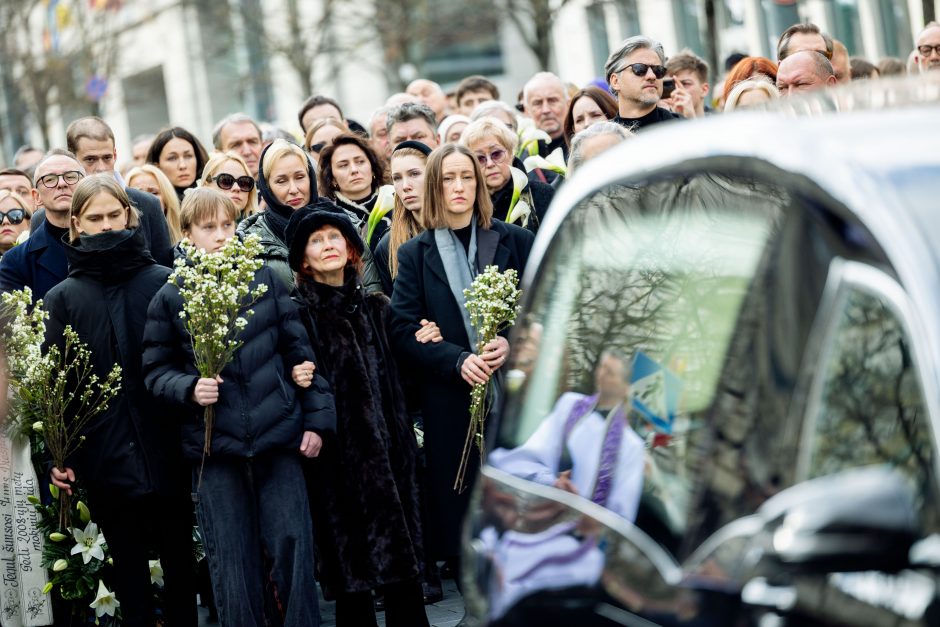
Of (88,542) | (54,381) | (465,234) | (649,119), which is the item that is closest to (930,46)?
(649,119)

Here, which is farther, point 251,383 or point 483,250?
point 483,250

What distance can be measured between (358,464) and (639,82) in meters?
3.00

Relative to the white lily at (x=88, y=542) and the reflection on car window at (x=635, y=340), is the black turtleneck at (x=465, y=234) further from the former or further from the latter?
the reflection on car window at (x=635, y=340)

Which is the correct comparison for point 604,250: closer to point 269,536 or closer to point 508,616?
point 508,616

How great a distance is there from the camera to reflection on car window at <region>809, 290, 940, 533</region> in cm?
259

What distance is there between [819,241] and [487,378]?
4849 mm

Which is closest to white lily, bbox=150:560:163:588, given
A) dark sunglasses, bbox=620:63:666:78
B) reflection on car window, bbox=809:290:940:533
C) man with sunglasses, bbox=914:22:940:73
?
dark sunglasses, bbox=620:63:666:78

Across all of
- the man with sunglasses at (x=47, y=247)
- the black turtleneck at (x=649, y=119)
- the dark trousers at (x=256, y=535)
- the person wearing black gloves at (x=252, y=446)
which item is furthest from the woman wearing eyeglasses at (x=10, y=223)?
the black turtleneck at (x=649, y=119)

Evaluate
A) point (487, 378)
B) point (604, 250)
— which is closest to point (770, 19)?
point (487, 378)

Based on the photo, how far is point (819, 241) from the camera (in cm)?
284

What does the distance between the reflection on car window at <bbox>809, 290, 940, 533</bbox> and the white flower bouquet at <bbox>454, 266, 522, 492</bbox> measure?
4.71m

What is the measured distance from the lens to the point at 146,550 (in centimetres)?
805

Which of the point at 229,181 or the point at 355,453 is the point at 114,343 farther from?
the point at 229,181

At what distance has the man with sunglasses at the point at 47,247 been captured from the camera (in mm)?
8852
